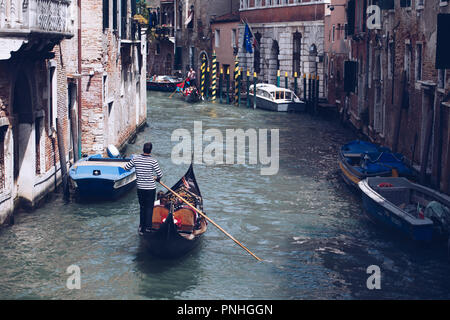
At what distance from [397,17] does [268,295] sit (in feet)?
31.2

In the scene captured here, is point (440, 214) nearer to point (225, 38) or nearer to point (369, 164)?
point (369, 164)

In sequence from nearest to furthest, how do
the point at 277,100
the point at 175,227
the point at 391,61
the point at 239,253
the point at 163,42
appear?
1. the point at 175,227
2. the point at 239,253
3. the point at 391,61
4. the point at 277,100
5. the point at 163,42

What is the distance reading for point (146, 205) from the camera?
9.20 m

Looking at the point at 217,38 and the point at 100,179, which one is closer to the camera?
the point at 100,179

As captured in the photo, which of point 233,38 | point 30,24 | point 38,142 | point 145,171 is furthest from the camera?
point 233,38

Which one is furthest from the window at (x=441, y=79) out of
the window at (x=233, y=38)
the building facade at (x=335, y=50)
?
the window at (x=233, y=38)

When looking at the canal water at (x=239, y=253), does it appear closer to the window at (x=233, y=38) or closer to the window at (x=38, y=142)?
the window at (x=38, y=142)

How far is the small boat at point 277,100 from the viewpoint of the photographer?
28172 millimetres

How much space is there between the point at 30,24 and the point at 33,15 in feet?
0.75

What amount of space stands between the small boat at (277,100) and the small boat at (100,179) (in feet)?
51.7

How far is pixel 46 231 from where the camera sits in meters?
10.4

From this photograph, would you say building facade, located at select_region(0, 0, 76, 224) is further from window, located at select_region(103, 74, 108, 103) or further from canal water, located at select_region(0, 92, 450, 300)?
window, located at select_region(103, 74, 108, 103)

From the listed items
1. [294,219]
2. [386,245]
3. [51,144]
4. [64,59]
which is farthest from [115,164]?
[386,245]

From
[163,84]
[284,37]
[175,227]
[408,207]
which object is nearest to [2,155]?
[175,227]
